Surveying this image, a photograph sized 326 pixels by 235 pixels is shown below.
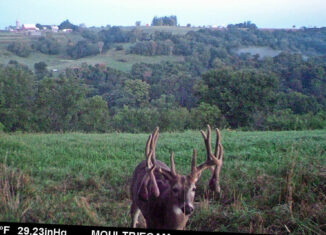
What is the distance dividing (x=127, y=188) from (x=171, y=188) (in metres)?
2.14

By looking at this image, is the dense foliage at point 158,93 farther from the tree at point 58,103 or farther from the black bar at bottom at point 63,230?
the black bar at bottom at point 63,230

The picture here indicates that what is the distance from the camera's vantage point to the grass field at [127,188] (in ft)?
10.9

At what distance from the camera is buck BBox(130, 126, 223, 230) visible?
2.49 meters

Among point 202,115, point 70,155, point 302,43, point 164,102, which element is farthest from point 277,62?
point 70,155

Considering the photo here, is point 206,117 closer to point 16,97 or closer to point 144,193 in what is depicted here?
point 16,97

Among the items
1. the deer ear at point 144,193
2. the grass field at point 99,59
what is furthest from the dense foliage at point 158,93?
the deer ear at point 144,193

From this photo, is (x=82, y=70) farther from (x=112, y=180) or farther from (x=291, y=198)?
(x=291, y=198)

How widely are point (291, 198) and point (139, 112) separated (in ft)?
48.2

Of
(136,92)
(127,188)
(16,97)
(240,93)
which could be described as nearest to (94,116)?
(136,92)

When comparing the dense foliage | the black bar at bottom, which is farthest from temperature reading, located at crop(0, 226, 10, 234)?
the dense foliage

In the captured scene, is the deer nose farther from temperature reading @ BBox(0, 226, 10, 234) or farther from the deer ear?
temperature reading @ BBox(0, 226, 10, 234)

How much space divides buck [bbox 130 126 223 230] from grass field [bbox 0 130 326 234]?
0.80 m

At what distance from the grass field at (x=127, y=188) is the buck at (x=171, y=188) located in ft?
2.64

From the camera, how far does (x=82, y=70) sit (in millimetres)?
20812
